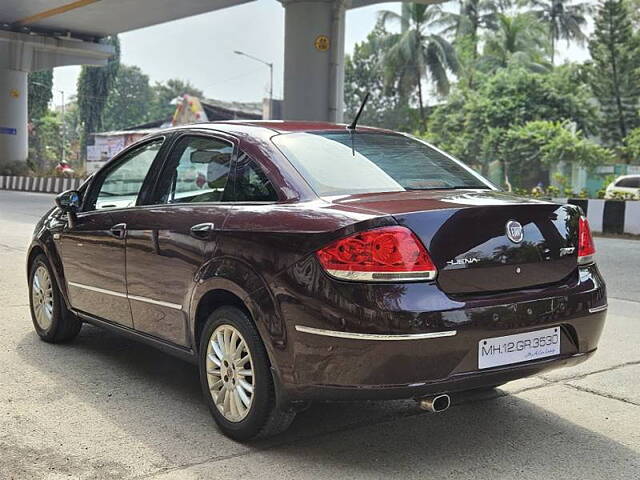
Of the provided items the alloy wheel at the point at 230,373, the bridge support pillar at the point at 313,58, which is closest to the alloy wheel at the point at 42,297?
the alloy wheel at the point at 230,373

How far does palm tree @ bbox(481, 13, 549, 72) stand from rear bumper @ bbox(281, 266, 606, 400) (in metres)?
43.8

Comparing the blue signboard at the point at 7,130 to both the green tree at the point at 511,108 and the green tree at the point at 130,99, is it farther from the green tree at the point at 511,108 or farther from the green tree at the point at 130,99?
the green tree at the point at 130,99

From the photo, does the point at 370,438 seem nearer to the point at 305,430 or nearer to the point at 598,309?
the point at 305,430

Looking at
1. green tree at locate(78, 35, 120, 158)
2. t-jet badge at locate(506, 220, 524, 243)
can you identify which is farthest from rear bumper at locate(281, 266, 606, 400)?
green tree at locate(78, 35, 120, 158)

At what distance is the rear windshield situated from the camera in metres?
3.81

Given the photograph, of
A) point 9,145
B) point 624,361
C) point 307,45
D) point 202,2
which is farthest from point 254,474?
point 9,145

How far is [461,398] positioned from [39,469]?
6.56ft

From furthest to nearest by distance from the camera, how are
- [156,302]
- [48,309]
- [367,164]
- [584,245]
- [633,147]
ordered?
[633,147] < [48,309] < [156,302] < [367,164] < [584,245]

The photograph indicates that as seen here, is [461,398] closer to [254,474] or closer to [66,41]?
[254,474]

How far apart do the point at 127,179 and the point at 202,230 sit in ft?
4.46

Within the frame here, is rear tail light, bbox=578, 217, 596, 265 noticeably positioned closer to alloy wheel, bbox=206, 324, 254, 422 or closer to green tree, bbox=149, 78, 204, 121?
alloy wheel, bbox=206, 324, 254, 422

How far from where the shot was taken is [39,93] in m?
68.1

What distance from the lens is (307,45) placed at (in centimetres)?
1880

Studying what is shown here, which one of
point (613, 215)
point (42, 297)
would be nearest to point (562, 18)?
point (613, 215)
